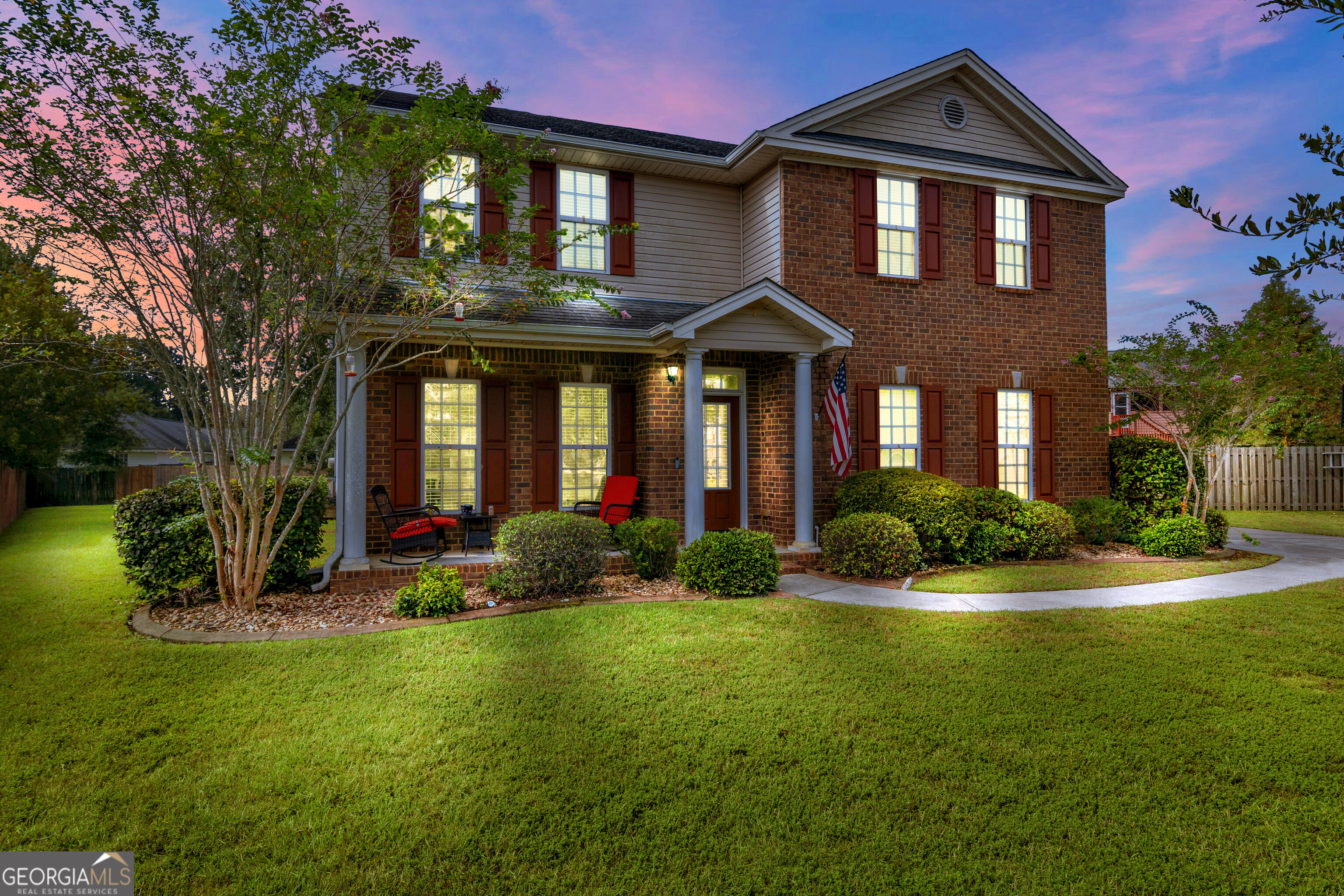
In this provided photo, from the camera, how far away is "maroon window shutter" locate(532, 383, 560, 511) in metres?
9.72

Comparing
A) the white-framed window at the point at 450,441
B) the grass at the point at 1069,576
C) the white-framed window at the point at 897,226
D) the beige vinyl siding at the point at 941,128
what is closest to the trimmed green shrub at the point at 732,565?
the grass at the point at 1069,576

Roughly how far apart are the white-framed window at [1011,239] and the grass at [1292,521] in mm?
6394

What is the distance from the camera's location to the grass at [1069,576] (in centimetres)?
763

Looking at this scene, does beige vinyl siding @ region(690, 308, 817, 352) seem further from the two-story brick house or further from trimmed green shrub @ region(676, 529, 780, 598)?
trimmed green shrub @ region(676, 529, 780, 598)

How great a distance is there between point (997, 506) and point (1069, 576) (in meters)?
1.48

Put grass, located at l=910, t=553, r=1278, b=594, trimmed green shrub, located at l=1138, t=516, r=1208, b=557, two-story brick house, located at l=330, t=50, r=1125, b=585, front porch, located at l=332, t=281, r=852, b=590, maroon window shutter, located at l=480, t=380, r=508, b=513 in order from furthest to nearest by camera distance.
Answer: trimmed green shrub, located at l=1138, t=516, r=1208, b=557 < maroon window shutter, located at l=480, t=380, r=508, b=513 < two-story brick house, located at l=330, t=50, r=1125, b=585 < front porch, located at l=332, t=281, r=852, b=590 < grass, located at l=910, t=553, r=1278, b=594

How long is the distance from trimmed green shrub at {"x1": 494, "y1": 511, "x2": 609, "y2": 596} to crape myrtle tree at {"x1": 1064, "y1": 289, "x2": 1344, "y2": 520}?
8.87 m

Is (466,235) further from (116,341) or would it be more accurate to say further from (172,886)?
(172,886)

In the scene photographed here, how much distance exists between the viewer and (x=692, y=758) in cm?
362

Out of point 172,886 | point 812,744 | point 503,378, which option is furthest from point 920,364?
point 172,886

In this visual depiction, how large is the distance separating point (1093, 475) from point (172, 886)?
12959 mm

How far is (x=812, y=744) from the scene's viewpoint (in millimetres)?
3764

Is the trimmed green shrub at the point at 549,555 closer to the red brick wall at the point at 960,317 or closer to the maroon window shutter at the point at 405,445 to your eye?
the maroon window shutter at the point at 405,445

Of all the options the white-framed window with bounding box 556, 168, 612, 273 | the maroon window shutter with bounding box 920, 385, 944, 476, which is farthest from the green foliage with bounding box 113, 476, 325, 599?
the maroon window shutter with bounding box 920, 385, 944, 476
